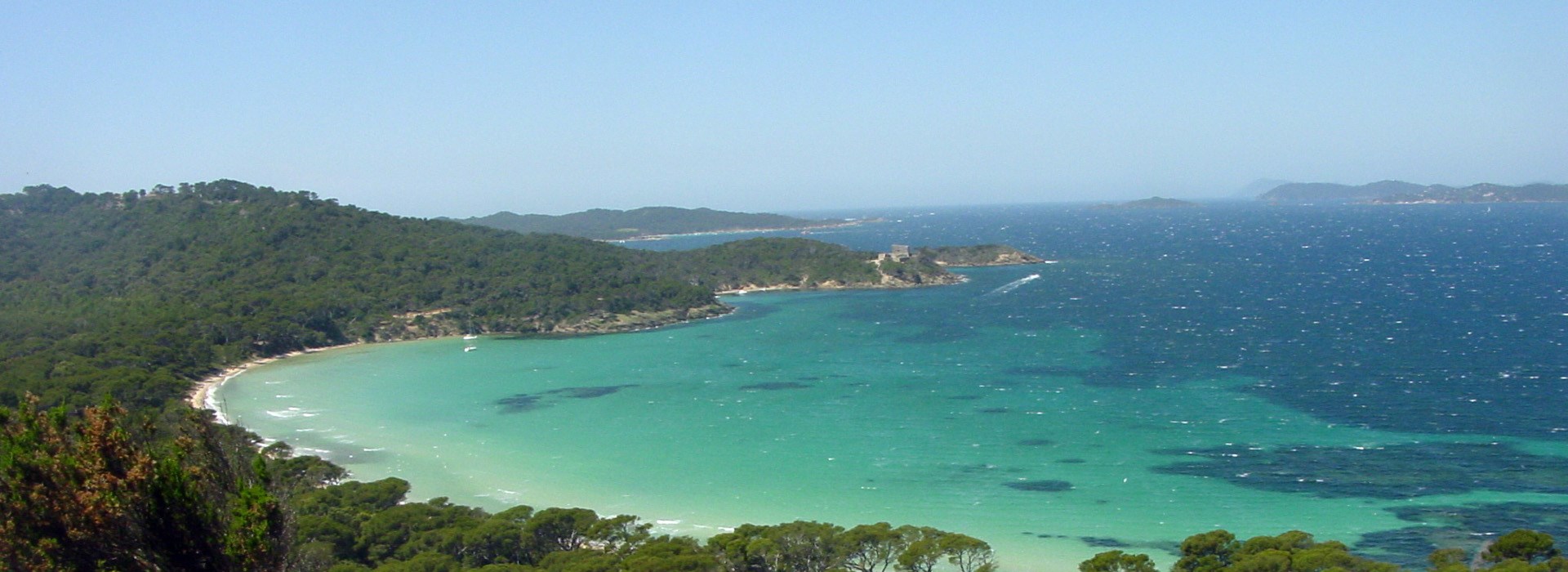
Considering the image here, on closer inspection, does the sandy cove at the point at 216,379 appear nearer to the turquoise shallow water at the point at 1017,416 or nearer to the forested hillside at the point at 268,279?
the forested hillside at the point at 268,279

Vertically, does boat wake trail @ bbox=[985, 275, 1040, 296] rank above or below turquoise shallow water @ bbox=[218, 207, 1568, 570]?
above

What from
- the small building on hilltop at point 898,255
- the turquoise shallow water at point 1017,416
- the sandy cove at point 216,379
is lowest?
the turquoise shallow water at point 1017,416

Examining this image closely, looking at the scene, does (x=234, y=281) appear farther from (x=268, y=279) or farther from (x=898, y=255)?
(x=898, y=255)

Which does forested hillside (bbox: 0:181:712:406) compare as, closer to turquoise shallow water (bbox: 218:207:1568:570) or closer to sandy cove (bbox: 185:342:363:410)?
sandy cove (bbox: 185:342:363:410)

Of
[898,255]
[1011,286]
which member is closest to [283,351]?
[1011,286]

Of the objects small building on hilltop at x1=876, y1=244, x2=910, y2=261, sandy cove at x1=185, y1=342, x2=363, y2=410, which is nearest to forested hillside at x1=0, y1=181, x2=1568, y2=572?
sandy cove at x1=185, y1=342, x2=363, y2=410

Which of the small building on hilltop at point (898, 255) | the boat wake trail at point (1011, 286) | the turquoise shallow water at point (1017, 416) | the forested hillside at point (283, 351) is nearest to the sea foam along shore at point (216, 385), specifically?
the turquoise shallow water at point (1017, 416)

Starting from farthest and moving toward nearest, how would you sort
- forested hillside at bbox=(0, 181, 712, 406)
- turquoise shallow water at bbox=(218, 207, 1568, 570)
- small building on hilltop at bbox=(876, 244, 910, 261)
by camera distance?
small building on hilltop at bbox=(876, 244, 910, 261) < forested hillside at bbox=(0, 181, 712, 406) < turquoise shallow water at bbox=(218, 207, 1568, 570)
